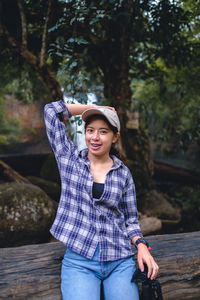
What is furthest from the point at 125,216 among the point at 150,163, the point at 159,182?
the point at 159,182

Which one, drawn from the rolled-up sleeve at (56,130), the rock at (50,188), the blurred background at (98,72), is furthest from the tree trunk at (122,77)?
the rolled-up sleeve at (56,130)

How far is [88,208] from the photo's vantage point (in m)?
1.67

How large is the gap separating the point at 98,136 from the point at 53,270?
3.66 feet

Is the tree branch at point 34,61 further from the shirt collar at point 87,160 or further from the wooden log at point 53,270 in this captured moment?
the wooden log at point 53,270

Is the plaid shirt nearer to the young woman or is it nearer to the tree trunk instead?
the young woman

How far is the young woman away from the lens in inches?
A: 61.6

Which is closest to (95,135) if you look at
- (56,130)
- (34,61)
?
(56,130)

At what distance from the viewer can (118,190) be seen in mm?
1721

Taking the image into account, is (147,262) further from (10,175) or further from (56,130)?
(10,175)

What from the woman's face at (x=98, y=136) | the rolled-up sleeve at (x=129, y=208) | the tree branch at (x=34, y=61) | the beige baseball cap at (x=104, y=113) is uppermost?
the tree branch at (x=34, y=61)

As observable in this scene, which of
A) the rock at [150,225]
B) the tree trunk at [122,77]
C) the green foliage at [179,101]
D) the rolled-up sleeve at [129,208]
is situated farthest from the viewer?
the green foliage at [179,101]

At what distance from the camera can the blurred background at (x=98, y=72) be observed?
3.13 metres

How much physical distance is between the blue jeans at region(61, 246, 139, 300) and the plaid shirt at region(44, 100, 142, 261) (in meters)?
0.06

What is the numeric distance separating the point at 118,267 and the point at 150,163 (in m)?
4.89
